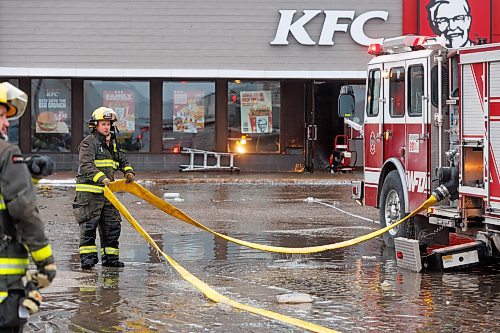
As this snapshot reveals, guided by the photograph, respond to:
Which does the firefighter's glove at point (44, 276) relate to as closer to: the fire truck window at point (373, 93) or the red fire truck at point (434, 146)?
the red fire truck at point (434, 146)

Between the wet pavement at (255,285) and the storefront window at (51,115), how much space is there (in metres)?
11.8

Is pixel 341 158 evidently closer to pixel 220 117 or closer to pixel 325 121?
pixel 325 121

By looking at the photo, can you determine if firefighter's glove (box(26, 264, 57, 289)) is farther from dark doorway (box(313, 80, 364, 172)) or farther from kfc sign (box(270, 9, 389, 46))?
dark doorway (box(313, 80, 364, 172))

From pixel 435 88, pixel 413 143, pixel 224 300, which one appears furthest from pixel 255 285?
pixel 435 88

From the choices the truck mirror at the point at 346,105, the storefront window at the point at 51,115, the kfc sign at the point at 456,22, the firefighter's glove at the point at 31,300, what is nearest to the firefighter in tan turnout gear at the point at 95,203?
the truck mirror at the point at 346,105

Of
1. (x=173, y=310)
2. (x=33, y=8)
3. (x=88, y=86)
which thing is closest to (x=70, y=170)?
(x=88, y=86)

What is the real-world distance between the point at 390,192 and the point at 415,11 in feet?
47.2

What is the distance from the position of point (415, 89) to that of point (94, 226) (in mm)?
4327

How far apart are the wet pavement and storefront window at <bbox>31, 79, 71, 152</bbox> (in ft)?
38.8

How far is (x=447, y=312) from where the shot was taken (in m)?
8.62

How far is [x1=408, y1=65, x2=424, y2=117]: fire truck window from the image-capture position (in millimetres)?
12344

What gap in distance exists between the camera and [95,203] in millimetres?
11070

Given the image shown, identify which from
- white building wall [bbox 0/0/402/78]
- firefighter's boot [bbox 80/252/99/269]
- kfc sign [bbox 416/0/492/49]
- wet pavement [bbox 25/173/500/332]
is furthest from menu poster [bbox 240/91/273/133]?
firefighter's boot [bbox 80/252/99/269]

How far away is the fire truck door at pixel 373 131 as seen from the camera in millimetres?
13539
